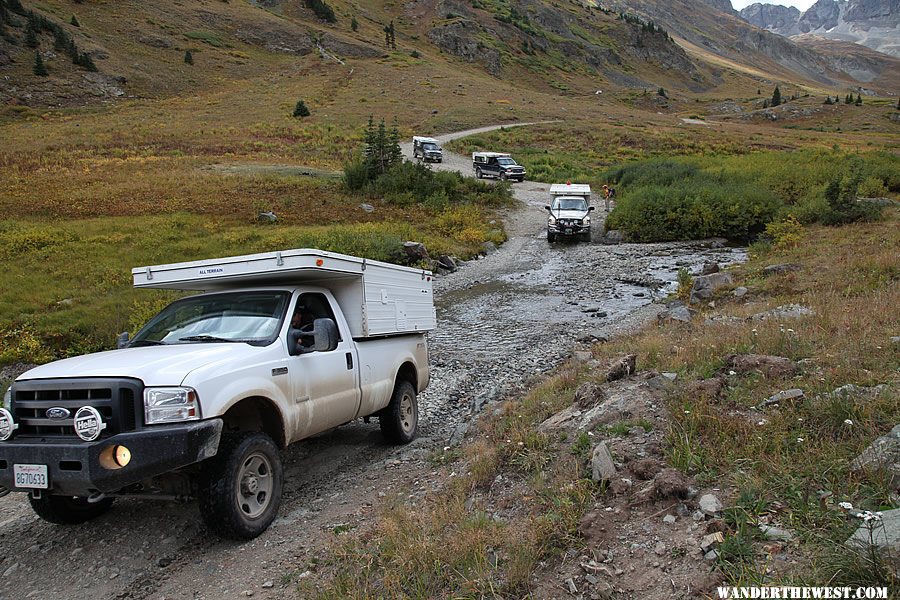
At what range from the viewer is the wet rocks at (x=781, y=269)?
14.7m

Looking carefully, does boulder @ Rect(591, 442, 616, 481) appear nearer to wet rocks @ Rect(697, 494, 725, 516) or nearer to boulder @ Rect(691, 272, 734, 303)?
wet rocks @ Rect(697, 494, 725, 516)

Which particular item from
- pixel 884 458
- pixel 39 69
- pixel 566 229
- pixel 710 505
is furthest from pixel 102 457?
pixel 39 69

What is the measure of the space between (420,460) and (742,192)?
2751 centimetres

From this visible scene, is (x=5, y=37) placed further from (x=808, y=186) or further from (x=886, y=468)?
(x=886, y=468)

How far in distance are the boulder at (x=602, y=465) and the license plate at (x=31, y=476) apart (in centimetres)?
420

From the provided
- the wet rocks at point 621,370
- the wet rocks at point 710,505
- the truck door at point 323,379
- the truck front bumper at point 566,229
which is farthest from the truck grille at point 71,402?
the truck front bumper at point 566,229

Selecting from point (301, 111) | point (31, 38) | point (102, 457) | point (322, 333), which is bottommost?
point (102, 457)

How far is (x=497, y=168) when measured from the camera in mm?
46594

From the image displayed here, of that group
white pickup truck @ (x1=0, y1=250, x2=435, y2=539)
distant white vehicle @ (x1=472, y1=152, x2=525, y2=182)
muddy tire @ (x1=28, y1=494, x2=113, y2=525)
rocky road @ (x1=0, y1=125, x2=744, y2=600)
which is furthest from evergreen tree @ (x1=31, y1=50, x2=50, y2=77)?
muddy tire @ (x1=28, y1=494, x2=113, y2=525)

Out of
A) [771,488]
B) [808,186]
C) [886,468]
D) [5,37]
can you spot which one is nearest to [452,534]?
[771,488]

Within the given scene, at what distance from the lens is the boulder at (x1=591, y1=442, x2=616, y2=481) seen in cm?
456

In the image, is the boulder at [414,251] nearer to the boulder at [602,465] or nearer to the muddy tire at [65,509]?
the muddy tire at [65,509]

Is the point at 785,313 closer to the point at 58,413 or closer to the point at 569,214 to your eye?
the point at 58,413

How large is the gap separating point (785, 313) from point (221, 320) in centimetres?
835
